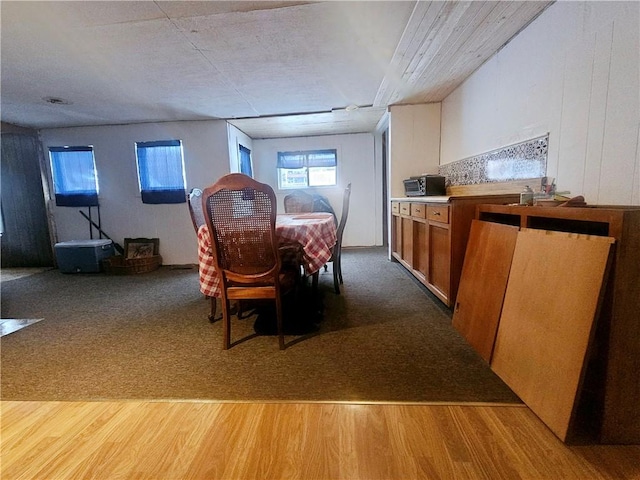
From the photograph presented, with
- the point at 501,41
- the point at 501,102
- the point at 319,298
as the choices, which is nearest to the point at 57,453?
the point at 319,298

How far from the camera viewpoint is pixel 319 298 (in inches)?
102

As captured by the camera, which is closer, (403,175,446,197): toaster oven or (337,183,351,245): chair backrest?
(337,183,351,245): chair backrest

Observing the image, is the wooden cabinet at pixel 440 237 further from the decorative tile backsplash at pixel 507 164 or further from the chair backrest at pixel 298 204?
the chair backrest at pixel 298 204

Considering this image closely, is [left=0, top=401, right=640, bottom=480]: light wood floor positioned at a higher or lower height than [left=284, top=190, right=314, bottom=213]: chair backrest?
lower

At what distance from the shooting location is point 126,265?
387 cm

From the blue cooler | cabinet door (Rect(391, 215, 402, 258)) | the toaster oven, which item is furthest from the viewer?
the blue cooler

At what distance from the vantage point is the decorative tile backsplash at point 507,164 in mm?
1847

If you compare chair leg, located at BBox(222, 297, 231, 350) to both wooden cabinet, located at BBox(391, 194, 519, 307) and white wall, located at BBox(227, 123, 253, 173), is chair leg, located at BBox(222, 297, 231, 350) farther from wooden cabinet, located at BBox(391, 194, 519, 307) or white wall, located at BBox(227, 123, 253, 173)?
white wall, located at BBox(227, 123, 253, 173)

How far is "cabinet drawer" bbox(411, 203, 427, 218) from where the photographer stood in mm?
2484

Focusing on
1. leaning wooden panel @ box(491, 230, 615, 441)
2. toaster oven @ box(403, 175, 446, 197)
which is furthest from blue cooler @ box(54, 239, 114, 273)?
leaning wooden panel @ box(491, 230, 615, 441)

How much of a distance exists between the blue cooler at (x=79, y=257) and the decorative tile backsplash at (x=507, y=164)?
5092 mm

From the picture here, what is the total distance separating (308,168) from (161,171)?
101 inches

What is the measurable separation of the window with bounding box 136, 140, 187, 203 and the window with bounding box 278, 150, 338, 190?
6.13ft

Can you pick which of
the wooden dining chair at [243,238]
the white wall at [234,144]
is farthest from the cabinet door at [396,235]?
the white wall at [234,144]
